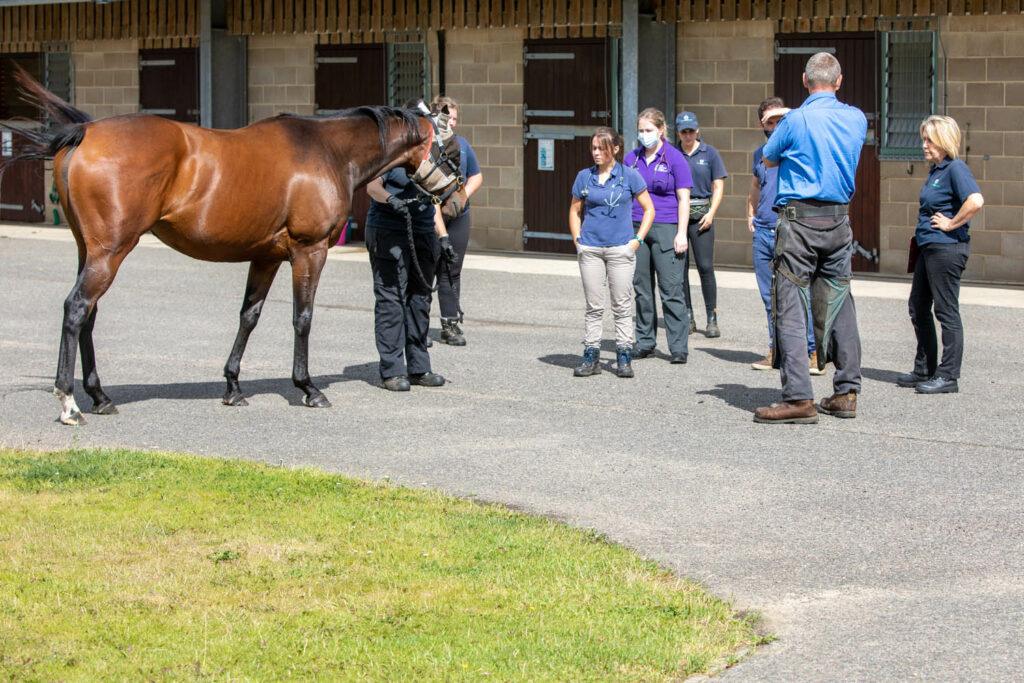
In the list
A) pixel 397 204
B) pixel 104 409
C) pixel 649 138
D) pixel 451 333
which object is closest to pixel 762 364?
pixel 649 138

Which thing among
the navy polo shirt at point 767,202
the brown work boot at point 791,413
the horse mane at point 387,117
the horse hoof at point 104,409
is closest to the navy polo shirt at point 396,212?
the horse mane at point 387,117

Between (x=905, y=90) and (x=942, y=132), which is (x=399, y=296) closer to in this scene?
(x=942, y=132)

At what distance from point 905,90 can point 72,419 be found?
1101 centimetres

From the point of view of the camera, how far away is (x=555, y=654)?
4918 millimetres

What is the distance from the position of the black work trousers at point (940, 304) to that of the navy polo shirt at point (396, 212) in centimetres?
327

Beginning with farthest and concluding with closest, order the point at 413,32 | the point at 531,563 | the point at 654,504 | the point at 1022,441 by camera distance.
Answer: the point at 413,32 < the point at 1022,441 < the point at 654,504 < the point at 531,563

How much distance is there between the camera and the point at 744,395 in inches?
393

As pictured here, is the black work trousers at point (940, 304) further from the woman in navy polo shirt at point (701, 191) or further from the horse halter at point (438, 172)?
the horse halter at point (438, 172)

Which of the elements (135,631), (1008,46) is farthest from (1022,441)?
(1008,46)

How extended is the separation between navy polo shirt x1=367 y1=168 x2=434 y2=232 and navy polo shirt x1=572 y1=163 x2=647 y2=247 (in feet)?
3.74

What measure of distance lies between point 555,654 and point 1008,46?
13.0m

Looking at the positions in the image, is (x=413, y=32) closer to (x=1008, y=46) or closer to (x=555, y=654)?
(x=1008, y=46)

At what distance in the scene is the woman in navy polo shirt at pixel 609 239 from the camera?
1064 cm

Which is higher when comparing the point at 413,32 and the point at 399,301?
the point at 413,32
